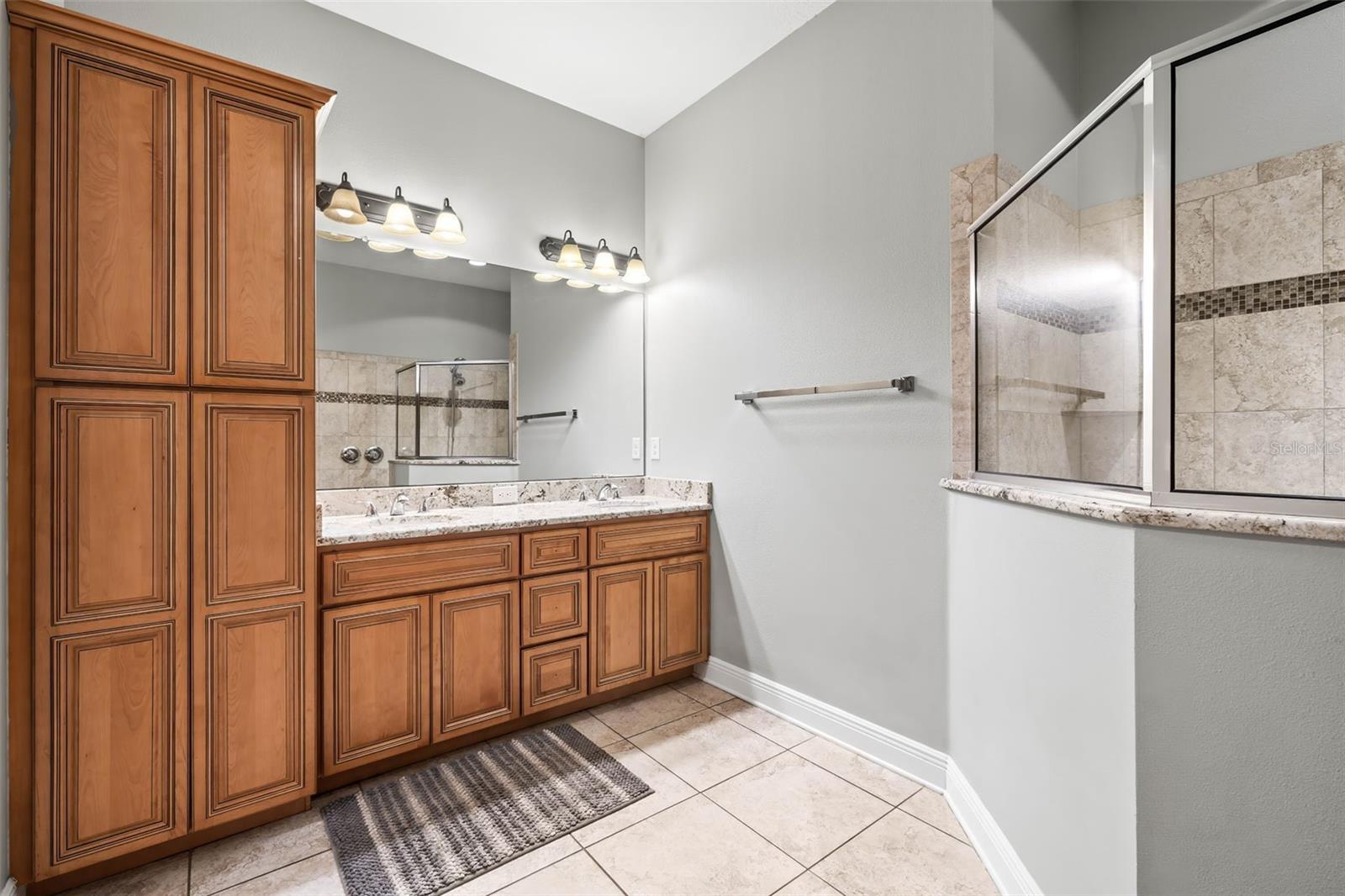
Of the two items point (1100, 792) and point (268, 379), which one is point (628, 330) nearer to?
point (268, 379)

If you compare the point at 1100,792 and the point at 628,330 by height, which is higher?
the point at 628,330

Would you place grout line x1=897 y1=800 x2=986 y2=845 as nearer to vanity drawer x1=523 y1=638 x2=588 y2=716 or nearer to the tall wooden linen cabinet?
vanity drawer x1=523 y1=638 x2=588 y2=716

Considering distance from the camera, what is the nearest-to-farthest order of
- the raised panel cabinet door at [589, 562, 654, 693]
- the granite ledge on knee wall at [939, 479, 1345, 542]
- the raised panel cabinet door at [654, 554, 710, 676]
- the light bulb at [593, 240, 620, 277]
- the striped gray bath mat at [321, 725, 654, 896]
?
the granite ledge on knee wall at [939, 479, 1345, 542] < the striped gray bath mat at [321, 725, 654, 896] < the raised panel cabinet door at [589, 562, 654, 693] < the raised panel cabinet door at [654, 554, 710, 676] < the light bulb at [593, 240, 620, 277]

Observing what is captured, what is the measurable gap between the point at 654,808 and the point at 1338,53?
2668mm

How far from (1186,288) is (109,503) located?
Result: 2.58 meters

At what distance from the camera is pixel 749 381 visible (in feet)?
9.19

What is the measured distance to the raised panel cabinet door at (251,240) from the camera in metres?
1.74

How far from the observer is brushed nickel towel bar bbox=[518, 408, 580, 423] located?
120 inches

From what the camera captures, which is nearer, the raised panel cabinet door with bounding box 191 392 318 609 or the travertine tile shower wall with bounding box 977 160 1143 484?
the travertine tile shower wall with bounding box 977 160 1143 484

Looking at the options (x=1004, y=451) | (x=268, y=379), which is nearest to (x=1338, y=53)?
(x=1004, y=451)

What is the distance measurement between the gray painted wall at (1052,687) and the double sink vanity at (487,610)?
4.44ft

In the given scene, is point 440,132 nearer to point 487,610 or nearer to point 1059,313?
point 487,610

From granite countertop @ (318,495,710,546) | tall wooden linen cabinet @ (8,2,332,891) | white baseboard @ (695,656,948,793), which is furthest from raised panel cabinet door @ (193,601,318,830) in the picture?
white baseboard @ (695,656,948,793)

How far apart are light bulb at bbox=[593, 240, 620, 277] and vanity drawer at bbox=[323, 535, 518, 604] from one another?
152 centimetres
